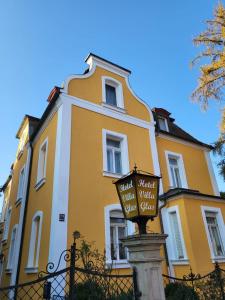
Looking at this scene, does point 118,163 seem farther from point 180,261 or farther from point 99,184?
point 180,261

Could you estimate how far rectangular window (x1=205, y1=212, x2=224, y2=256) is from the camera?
980 cm

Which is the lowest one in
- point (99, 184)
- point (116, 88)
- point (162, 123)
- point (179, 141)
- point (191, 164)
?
point (99, 184)

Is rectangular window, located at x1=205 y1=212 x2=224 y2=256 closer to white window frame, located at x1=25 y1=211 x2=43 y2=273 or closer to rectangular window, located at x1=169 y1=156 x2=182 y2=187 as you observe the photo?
rectangular window, located at x1=169 y1=156 x2=182 y2=187

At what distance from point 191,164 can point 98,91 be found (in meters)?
6.32

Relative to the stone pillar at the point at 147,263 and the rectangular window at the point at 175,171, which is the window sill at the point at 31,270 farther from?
the rectangular window at the point at 175,171

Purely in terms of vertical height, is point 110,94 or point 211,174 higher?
point 110,94

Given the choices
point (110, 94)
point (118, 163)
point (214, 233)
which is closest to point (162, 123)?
point (110, 94)

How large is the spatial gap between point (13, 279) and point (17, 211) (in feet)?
11.1

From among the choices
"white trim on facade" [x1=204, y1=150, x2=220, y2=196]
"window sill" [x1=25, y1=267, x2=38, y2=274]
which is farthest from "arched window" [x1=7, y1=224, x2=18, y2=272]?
"white trim on facade" [x1=204, y1=150, x2=220, y2=196]

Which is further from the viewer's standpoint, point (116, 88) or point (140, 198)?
point (116, 88)

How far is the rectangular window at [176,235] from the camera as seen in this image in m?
9.16

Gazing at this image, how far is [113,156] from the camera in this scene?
33.4ft

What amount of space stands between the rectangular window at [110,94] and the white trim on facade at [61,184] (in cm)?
→ 247

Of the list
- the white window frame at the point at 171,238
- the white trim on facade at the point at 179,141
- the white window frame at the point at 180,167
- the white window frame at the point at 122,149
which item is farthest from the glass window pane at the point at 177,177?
the white window frame at the point at 122,149
